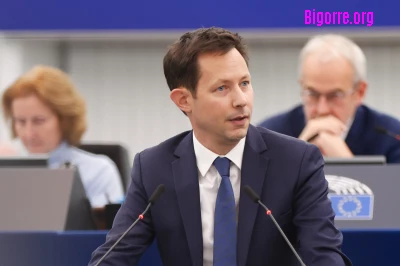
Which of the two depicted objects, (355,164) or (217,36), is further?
(355,164)

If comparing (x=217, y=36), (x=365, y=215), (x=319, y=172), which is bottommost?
(x=365, y=215)

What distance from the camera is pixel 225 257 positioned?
198 cm

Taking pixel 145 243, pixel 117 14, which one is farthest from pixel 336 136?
pixel 145 243

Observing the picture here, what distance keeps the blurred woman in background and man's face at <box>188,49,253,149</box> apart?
168 centimetres

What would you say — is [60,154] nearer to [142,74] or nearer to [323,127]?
[323,127]

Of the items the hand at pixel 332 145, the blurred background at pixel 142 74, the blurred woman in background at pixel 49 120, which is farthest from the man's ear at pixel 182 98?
the blurred background at pixel 142 74

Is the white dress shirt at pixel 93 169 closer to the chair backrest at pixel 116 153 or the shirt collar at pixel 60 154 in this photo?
the shirt collar at pixel 60 154

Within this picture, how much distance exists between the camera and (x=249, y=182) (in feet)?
6.66

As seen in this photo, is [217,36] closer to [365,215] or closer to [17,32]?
[365,215]

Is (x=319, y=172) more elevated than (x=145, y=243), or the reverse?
(x=319, y=172)

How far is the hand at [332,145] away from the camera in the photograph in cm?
313

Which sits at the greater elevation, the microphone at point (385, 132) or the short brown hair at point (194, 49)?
the short brown hair at point (194, 49)

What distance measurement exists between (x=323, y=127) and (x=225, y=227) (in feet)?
4.28

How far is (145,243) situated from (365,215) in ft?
2.51
